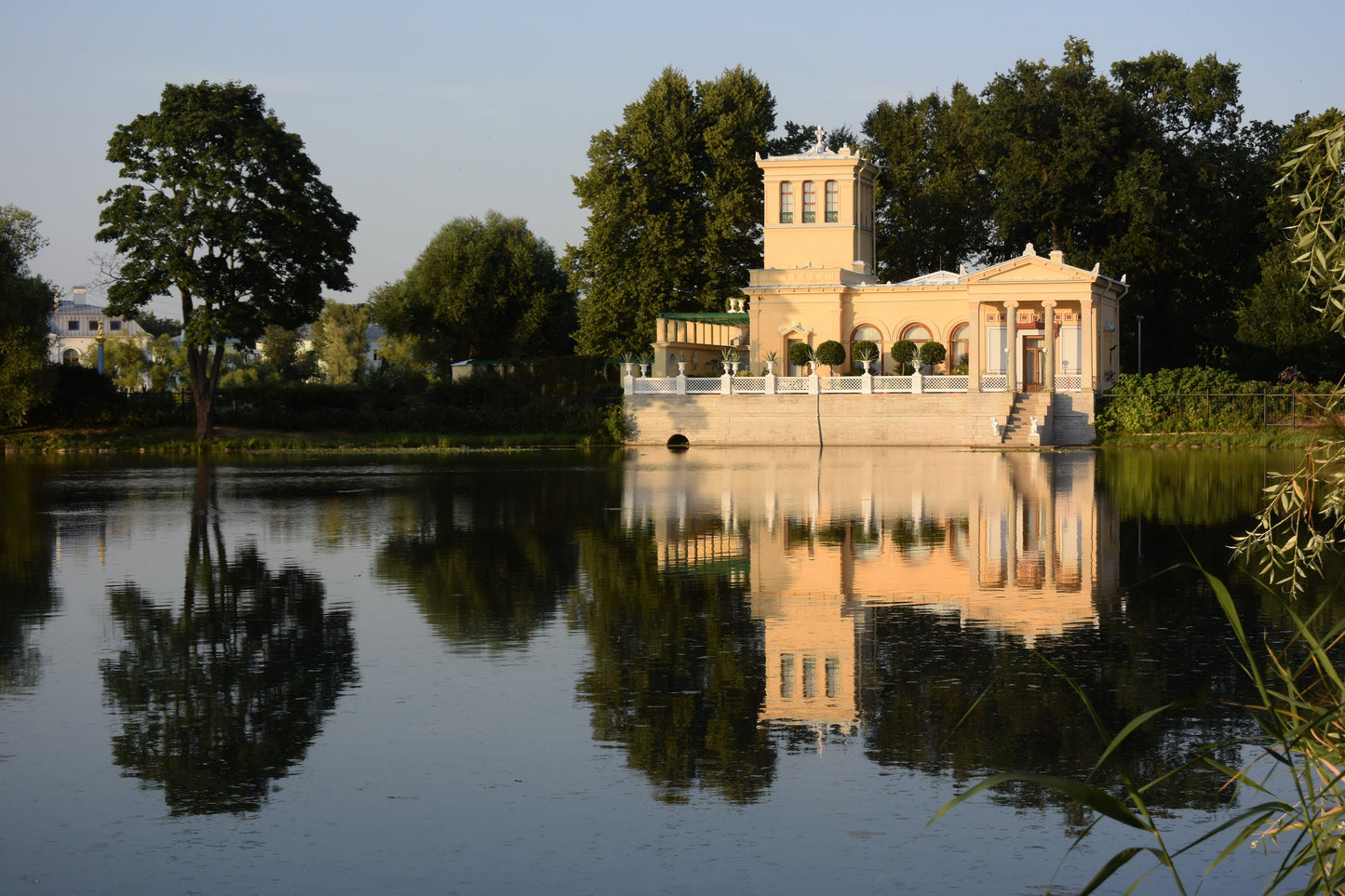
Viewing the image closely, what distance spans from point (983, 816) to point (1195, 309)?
5865 cm

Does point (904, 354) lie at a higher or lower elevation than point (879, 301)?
lower

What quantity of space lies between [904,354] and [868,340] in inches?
76.9

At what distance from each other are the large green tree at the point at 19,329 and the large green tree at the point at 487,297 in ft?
79.0

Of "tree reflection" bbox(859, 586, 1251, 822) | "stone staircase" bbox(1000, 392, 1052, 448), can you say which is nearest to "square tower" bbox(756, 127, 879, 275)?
"stone staircase" bbox(1000, 392, 1052, 448)

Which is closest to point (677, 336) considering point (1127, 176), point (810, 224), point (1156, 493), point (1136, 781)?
point (810, 224)

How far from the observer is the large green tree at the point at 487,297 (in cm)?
7262

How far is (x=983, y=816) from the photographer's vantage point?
6.47 metres

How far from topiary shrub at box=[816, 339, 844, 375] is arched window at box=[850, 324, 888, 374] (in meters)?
1.20

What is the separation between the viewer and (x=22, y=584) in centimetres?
1428

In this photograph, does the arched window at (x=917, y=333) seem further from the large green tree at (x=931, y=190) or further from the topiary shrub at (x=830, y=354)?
the large green tree at (x=931, y=190)

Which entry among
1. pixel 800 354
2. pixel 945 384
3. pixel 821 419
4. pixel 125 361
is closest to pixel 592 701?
pixel 821 419

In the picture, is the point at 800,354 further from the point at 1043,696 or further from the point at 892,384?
the point at 1043,696

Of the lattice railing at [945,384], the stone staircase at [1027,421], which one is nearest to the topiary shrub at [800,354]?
the lattice railing at [945,384]

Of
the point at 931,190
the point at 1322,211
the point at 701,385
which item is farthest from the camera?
the point at 931,190
